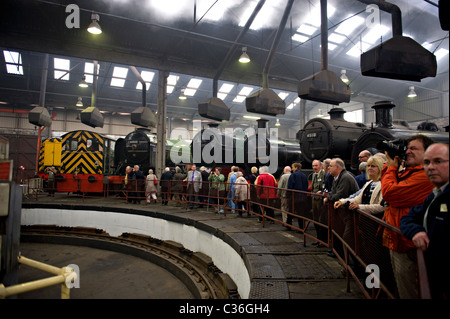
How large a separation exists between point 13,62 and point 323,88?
67.1ft

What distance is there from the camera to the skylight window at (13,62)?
17578mm

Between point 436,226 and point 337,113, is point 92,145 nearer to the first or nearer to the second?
point 337,113

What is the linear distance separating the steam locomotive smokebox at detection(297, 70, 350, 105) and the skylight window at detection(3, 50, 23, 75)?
19.4 metres

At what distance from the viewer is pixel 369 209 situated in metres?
3.12

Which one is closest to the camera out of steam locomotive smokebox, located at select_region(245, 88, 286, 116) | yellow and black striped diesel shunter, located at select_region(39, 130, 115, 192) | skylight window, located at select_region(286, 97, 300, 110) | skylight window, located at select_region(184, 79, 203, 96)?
steam locomotive smokebox, located at select_region(245, 88, 286, 116)

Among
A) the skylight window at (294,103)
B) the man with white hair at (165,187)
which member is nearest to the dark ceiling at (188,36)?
the man with white hair at (165,187)

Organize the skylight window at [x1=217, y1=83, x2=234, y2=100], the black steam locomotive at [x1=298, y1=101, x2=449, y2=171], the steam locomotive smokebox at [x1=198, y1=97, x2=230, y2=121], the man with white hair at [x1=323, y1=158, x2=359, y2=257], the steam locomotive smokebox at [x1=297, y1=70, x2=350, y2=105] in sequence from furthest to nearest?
the skylight window at [x1=217, y1=83, x2=234, y2=100] → the black steam locomotive at [x1=298, y1=101, x2=449, y2=171] → the steam locomotive smokebox at [x1=198, y1=97, x2=230, y2=121] → the steam locomotive smokebox at [x1=297, y1=70, x2=350, y2=105] → the man with white hair at [x1=323, y1=158, x2=359, y2=257]

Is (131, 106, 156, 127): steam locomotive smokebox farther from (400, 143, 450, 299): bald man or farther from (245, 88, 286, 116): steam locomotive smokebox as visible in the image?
(400, 143, 450, 299): bald man

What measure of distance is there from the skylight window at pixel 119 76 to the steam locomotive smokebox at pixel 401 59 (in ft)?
63.5

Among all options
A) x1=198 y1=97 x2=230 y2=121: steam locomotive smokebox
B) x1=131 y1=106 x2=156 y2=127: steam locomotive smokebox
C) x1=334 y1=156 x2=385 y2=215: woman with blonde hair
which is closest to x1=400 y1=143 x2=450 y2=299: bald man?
x1=334 y1=156 x2=385 y2=215: woman with blonde hair

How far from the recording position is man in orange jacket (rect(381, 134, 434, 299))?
216 centimetres

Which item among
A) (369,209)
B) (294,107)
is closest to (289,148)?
(369,209)
